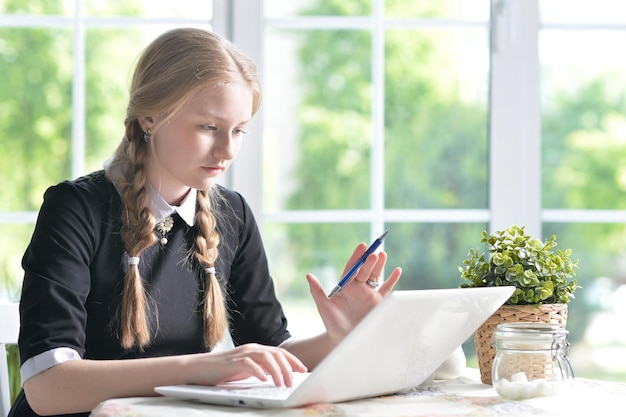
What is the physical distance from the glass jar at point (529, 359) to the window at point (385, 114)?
3.98 ft

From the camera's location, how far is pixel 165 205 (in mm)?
1665

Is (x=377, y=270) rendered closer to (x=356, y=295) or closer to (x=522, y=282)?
(x=356, y=295)

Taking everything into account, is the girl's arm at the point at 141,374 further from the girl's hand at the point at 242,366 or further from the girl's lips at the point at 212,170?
the girl's lips at the point at 212,170

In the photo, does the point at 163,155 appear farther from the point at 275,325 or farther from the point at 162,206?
the point at 275,325

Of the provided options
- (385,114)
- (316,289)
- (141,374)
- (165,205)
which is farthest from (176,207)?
(385,114)

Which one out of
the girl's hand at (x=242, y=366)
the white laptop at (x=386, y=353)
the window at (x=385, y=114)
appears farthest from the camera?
the window at (x=385, y=114)

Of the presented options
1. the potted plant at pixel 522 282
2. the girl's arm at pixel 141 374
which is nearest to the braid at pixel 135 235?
the girl's arm at pixel 141 374

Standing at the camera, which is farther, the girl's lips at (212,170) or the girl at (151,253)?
the girl's lips at (212,170)

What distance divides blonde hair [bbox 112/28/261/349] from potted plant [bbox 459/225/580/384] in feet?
1.63

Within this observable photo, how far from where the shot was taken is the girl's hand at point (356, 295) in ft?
4.81

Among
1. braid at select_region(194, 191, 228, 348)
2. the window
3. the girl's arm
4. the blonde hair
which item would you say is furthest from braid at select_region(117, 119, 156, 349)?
the window

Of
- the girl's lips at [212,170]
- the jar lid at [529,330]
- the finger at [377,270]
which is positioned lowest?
the jar lid at [529,330]

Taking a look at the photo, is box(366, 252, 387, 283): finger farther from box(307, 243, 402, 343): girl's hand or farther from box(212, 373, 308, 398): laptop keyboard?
box(212, 373, 308, 398): laptop keyboard

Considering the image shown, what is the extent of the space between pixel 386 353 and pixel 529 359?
0.24m
